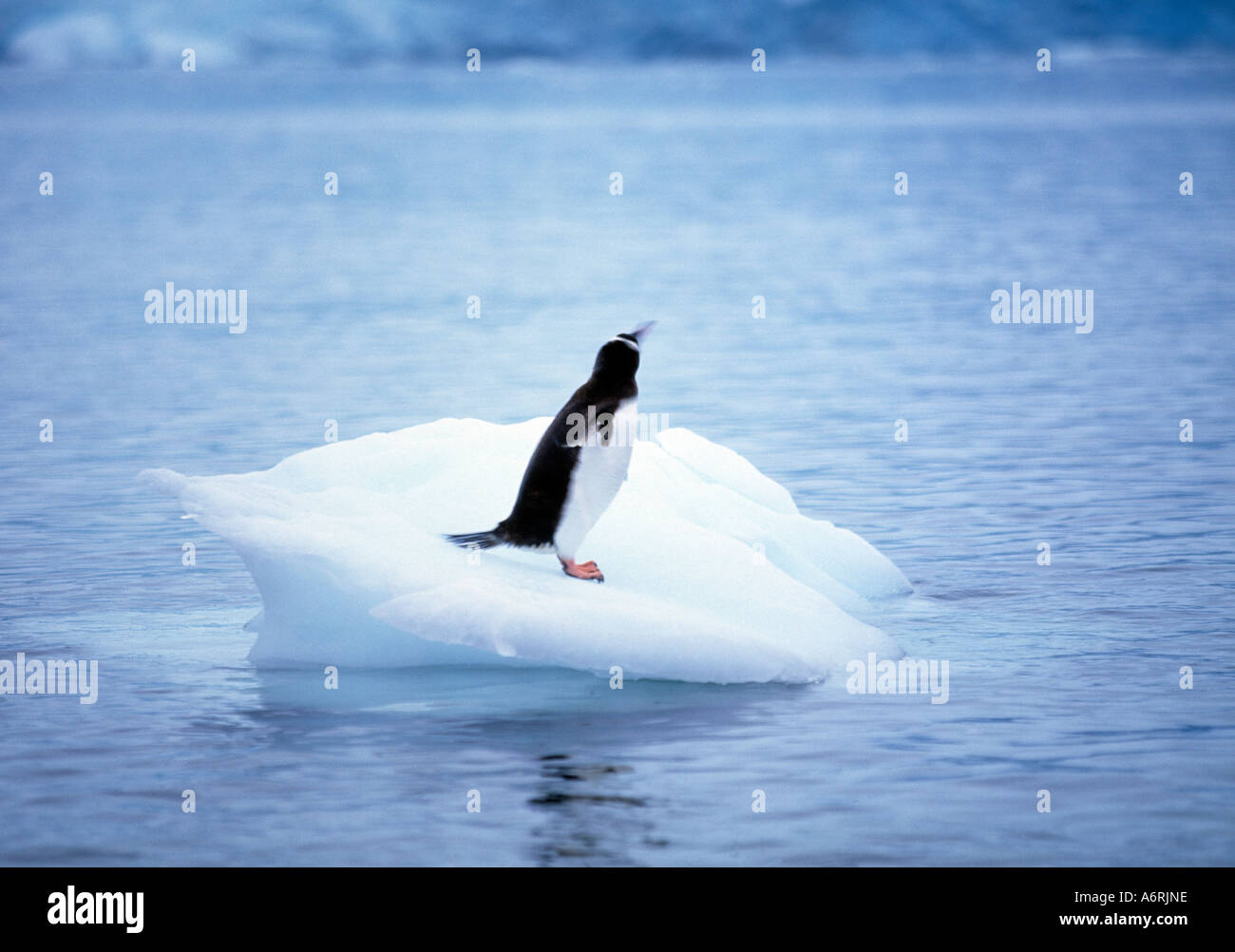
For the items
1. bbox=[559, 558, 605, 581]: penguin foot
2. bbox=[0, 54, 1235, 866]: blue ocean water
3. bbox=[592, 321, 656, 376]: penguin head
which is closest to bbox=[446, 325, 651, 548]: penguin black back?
bbox=[592, 321, 656, 376]: penguin head

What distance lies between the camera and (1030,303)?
2780cm

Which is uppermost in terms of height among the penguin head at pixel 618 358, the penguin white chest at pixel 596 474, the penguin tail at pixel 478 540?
the penguin head at pixel 618 358

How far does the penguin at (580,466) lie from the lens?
948 centimetres

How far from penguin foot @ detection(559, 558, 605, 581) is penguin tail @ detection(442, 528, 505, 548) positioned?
0.35 meters

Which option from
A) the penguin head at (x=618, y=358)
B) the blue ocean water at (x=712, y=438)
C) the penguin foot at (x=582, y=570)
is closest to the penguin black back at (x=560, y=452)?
the penguin head at (x=618, y=358)

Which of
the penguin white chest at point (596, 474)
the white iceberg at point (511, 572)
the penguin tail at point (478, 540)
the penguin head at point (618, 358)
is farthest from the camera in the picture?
the penguin tail at point (478, 540)

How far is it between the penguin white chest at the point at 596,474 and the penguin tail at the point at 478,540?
0.33 m

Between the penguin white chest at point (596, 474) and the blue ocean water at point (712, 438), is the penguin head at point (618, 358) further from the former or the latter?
the blue ocean water at point (712, 438)

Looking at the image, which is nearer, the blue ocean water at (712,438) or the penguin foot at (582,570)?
the blue ocean water at (712,438)

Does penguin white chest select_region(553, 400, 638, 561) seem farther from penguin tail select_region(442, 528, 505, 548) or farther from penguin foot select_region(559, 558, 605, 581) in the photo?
penguin tail select_region(442, 528, 505, 548)

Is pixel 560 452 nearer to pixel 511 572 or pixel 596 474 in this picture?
pixel 596 474

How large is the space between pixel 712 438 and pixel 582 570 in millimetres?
7751

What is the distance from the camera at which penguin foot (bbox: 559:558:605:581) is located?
9.71m
